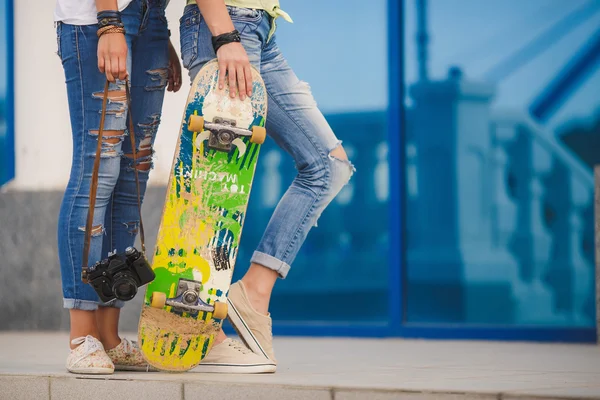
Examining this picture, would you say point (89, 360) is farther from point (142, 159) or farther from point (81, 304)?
point (142, 159)

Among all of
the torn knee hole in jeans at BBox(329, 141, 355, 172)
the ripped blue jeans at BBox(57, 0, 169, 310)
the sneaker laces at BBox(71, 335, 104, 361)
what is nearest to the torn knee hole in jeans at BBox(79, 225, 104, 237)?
the ripped blue jeans at BBox(57, 0, 169, 310)

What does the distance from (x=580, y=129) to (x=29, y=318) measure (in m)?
3.50

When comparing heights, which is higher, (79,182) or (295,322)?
(79,182)

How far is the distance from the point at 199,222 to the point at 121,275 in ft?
1.00

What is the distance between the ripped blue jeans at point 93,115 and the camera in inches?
121

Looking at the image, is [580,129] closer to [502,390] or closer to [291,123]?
[291,123]

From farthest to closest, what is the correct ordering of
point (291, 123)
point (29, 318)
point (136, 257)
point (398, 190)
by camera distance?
point (29, 318) → point (398, 190) → point (291, 123) → point (136, 257)

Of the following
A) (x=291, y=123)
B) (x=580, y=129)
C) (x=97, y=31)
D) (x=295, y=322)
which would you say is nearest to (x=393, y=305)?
(x=295, y=322)

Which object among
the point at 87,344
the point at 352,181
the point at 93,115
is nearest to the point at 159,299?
the point at 87,344

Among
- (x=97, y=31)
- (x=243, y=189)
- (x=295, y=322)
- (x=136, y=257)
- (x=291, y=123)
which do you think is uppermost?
(x=97, y=31)

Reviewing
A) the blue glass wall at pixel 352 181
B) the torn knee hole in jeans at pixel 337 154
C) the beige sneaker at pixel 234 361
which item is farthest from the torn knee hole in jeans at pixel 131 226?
the blue glass wall at pixel 352 181

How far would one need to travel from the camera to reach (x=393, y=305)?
5.21 meters

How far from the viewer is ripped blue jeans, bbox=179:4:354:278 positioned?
318 centimetres

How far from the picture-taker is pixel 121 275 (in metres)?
2.94
